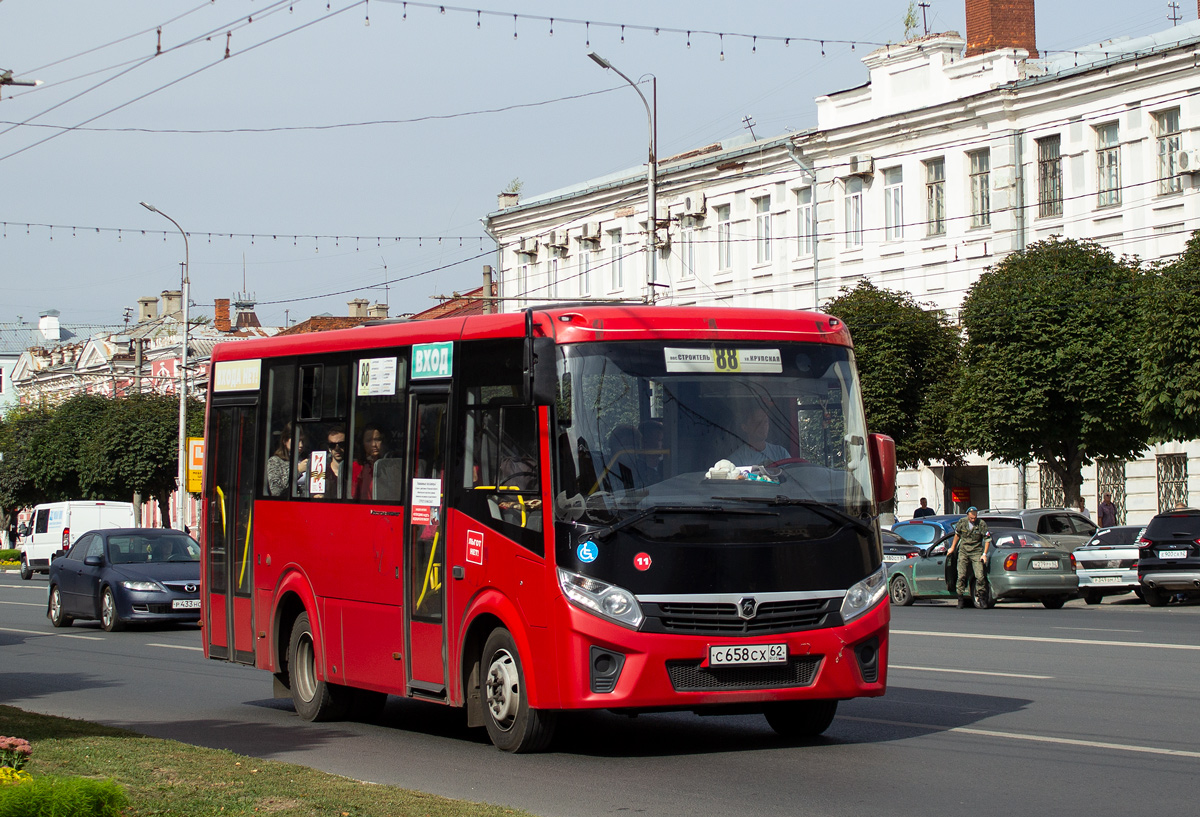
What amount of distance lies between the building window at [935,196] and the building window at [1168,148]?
22.2 ft

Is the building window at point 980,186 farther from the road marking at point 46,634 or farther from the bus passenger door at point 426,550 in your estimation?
the bus passenger door at point 426,550

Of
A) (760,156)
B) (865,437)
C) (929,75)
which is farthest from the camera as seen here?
(760,156)

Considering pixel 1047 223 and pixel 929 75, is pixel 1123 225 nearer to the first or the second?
pixel 1047 223

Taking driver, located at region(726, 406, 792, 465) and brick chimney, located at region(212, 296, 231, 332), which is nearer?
driver, located at region(726, 406, 792, 465)

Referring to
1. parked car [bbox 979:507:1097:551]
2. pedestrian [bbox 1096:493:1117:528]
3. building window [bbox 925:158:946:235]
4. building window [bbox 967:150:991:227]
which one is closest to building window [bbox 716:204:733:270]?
building window [bbox 925:158:946:235]

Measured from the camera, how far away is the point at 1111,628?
21.3 meters

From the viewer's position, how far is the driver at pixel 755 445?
34.3ft

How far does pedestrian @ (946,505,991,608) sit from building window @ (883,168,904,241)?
68.5 feet

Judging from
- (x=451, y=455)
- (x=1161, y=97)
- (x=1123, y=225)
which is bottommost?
(x=451, y=455)

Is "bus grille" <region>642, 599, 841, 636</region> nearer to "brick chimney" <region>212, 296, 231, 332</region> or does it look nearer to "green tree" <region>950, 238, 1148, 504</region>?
"green tree" <region>950, 238, 1148, 504</region>

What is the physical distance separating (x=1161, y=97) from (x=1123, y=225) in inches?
121

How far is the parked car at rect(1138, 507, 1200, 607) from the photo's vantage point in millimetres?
26656

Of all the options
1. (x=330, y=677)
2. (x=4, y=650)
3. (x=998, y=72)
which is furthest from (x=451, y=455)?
(x=998, y=72)

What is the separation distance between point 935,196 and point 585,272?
15744mm
